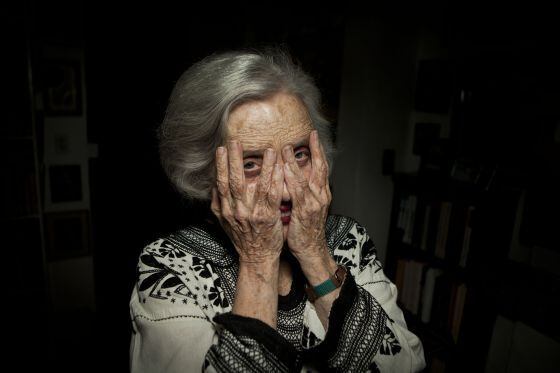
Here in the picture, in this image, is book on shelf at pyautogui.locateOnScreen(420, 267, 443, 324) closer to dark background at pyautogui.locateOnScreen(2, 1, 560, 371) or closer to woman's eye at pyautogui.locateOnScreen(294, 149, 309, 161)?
dark background at pyautogui.locateOnScreen(2, 1, 560, 371)

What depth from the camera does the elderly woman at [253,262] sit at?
782 mm

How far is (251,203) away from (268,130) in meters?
0.19

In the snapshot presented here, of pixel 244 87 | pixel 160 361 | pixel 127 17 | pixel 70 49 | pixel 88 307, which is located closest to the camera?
pixel 160 361

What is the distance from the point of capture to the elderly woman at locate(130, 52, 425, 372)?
0.78 metres

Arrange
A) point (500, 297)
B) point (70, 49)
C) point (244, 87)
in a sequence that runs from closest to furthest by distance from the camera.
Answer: point (244, 87) < point (500, 297) < point (70, 49)

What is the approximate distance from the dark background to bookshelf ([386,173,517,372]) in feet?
0.70

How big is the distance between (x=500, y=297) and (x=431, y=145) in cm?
94

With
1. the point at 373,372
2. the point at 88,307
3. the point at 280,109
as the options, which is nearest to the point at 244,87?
the point at 280,109

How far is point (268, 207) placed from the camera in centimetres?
Answer: 85

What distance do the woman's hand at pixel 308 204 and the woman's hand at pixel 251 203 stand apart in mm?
41

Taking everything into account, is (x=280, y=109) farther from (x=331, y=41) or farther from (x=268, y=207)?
(x=331, y=41)

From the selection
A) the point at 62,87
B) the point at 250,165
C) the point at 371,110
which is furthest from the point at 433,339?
the point at 62,87

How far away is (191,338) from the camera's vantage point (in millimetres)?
777

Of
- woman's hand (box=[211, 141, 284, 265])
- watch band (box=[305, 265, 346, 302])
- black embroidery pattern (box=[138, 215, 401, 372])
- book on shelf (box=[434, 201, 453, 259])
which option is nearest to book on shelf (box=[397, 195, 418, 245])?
book on shelf (box=[434, 201, 453, 259])
